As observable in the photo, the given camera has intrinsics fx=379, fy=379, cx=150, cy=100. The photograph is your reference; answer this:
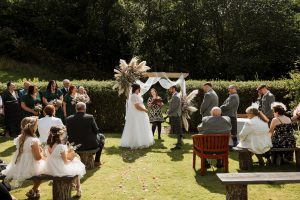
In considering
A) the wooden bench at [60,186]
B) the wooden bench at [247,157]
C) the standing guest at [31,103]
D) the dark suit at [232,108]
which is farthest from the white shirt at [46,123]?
the dark suit at [232,108]

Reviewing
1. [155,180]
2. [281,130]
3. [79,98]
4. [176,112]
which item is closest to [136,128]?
[176,112]

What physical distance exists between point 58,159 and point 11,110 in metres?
8.06

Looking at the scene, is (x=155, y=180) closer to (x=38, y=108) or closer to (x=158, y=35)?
(x=38, y=108)

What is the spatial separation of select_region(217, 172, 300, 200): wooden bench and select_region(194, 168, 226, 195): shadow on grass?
1302 mm

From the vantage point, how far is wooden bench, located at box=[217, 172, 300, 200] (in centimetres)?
650

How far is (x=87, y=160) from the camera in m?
10.1

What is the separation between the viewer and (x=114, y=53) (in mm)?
39250

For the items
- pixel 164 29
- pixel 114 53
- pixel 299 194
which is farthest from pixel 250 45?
pixel 299 194

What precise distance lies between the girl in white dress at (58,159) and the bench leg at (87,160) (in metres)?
2.24

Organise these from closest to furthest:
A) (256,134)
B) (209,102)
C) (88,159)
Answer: (256,134), (88,159), (209,102)

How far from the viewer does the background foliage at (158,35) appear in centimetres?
3400

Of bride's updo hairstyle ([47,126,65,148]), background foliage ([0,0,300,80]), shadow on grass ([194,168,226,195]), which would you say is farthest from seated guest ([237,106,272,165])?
background foliage ([0,0,300,80])

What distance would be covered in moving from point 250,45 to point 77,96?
2521cm

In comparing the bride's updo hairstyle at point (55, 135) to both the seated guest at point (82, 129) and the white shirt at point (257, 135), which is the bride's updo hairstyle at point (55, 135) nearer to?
the seated guest at point (82, 129)
